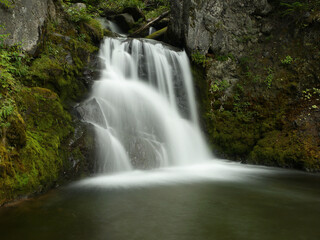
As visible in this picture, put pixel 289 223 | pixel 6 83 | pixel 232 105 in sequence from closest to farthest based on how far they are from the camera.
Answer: pixel 289 223, pixel 6 83, pixel 232 105

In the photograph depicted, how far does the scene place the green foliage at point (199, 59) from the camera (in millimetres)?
9484

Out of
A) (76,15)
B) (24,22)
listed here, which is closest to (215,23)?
(76,15)

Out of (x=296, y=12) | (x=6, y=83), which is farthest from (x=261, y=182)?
(x=296, y=12)

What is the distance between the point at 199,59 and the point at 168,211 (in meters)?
7.38

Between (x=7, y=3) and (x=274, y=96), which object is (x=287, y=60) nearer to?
(x=274, y=96)

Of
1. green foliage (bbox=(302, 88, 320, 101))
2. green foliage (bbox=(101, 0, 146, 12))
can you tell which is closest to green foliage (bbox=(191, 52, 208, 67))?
green foliage (bbox=(302, 88, 320, 101))

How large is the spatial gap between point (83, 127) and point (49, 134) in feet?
2.95

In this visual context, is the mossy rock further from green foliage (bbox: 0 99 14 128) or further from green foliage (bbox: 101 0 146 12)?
green foliage (bbox: 101 0 146 12)

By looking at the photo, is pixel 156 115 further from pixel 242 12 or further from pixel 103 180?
pixel 242 12

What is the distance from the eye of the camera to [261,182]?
537 cm

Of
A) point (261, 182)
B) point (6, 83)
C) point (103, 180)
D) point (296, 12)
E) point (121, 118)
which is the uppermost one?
point (296, 12)

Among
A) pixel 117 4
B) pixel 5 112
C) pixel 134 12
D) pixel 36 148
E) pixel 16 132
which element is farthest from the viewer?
pixel 117 4

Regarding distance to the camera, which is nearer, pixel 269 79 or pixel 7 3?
pixel 7 3

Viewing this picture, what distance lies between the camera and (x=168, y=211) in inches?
137
